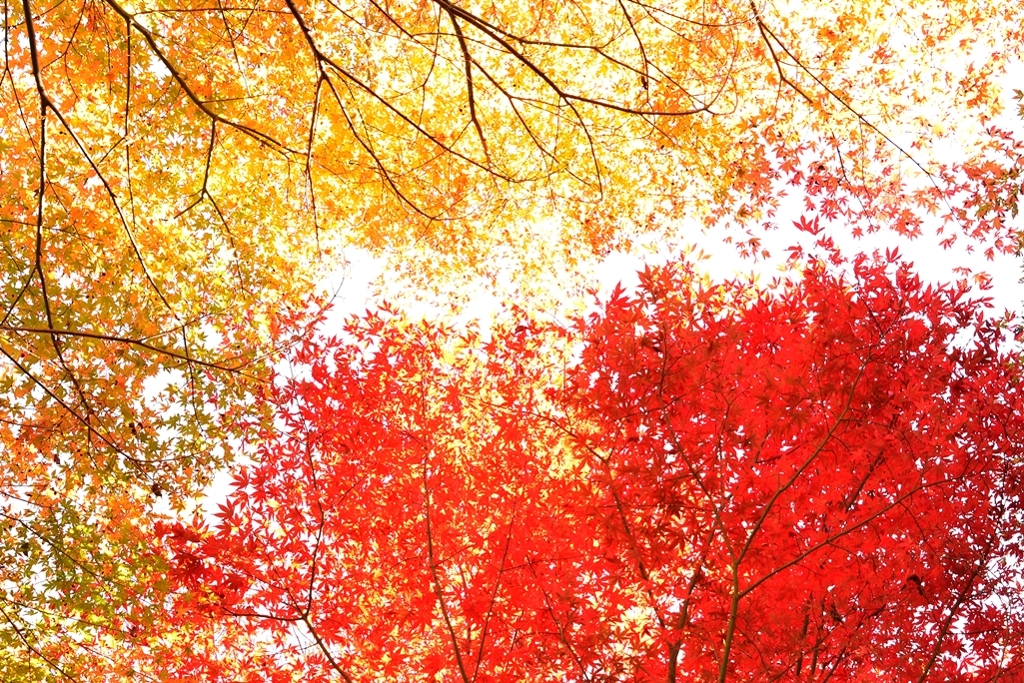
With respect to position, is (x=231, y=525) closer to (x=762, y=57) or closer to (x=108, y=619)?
(x=108, y=619)

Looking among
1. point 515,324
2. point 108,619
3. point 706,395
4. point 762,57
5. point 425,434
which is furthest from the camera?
point 762,57

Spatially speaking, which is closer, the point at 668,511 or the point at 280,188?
the point at 668,511

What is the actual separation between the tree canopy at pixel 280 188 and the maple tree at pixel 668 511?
34 cm

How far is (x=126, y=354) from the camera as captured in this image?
8039 mm

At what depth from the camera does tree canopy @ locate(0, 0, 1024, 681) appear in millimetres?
6754

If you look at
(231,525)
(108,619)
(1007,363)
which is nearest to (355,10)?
(231,525)

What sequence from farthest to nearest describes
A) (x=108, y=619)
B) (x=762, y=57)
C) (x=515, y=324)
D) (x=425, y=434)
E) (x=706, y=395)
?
(x=762, y=57) < (x=515, y=324) < (x=425, y=434) < (x=108, y=619) < (x=706, y=395)

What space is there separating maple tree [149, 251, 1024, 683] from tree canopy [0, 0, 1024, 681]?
337 mm

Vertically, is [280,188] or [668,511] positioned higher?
[280,188]

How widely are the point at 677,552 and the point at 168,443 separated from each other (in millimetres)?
4584

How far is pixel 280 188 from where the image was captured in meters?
11.1

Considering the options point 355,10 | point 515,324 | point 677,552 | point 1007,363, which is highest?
point 355,10

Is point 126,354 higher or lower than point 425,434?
higher

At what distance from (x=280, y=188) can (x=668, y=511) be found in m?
7.17
